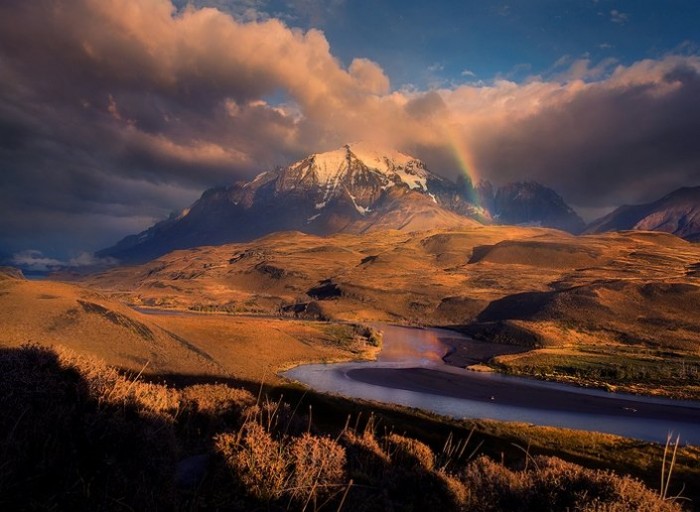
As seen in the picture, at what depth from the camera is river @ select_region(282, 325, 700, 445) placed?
78938mm

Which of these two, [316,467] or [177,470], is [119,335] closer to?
[177,470]

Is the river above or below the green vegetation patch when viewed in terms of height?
below

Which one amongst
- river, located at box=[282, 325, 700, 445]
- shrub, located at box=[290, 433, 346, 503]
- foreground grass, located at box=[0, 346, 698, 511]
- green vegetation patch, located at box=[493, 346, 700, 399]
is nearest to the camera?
foreground grass, located at box=[0, 346, 698, 511]

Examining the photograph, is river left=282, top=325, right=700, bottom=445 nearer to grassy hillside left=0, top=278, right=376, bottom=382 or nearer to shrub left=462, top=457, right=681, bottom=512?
grassy hillside left=0, top=278, right=376, bottom=382

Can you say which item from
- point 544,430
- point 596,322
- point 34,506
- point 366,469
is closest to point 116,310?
point 544,430

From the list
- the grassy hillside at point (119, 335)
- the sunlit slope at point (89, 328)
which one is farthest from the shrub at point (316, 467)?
the sunlit slope at point (89, 328)

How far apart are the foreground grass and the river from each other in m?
60.9

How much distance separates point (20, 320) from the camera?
59781 millimetres

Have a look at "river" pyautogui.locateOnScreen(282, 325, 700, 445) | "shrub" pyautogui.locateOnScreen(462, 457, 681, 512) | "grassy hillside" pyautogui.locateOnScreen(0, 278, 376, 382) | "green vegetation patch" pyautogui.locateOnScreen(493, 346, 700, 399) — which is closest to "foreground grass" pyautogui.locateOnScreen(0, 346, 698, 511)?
"shrub" pyautogui.locateOnScreen(462, 457, 681, 512)

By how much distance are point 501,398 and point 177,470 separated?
87.2 meters

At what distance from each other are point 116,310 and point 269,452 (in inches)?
2750

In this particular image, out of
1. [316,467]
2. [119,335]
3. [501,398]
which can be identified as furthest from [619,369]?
[316,467]

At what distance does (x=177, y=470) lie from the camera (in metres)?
15.1

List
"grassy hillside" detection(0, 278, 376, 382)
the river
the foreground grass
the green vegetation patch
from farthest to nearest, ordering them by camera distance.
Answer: the green vegetation patch → the river → "grassy hillside" detection(0, 278, 376, 382) → the foreground grass
